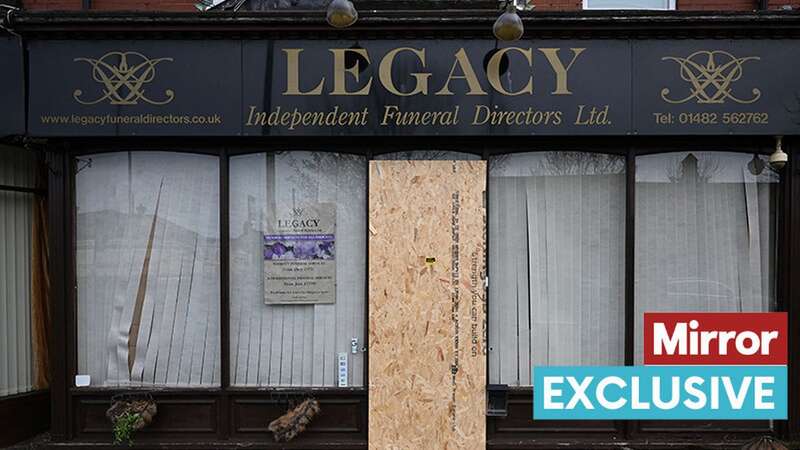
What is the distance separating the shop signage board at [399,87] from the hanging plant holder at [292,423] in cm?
303

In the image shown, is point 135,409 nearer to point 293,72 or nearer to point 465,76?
point 293,72

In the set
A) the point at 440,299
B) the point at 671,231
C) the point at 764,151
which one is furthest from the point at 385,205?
the point at 764,151

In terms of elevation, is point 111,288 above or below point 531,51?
below

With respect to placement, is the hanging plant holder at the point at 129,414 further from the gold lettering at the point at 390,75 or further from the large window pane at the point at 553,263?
the gold lettering at the point at 390,75

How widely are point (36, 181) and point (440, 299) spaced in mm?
5225

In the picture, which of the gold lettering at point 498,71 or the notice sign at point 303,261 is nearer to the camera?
the gold lettering at point 498,71

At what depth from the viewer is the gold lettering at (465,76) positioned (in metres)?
5.95

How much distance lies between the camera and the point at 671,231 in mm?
6254

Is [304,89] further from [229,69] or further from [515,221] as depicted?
[515,221]

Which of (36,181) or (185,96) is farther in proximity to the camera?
(36,181)

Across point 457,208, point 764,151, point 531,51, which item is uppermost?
point 531,51

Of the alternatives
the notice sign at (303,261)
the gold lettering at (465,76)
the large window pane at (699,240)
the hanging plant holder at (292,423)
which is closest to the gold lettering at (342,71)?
the gold lettering at (465,76)

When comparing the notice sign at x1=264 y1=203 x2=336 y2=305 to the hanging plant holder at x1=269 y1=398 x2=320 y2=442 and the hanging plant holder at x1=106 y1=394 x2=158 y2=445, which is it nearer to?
the hanging plant holder at x1=269 y1=398 x2=320 y2=442

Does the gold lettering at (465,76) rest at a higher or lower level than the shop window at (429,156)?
higher
